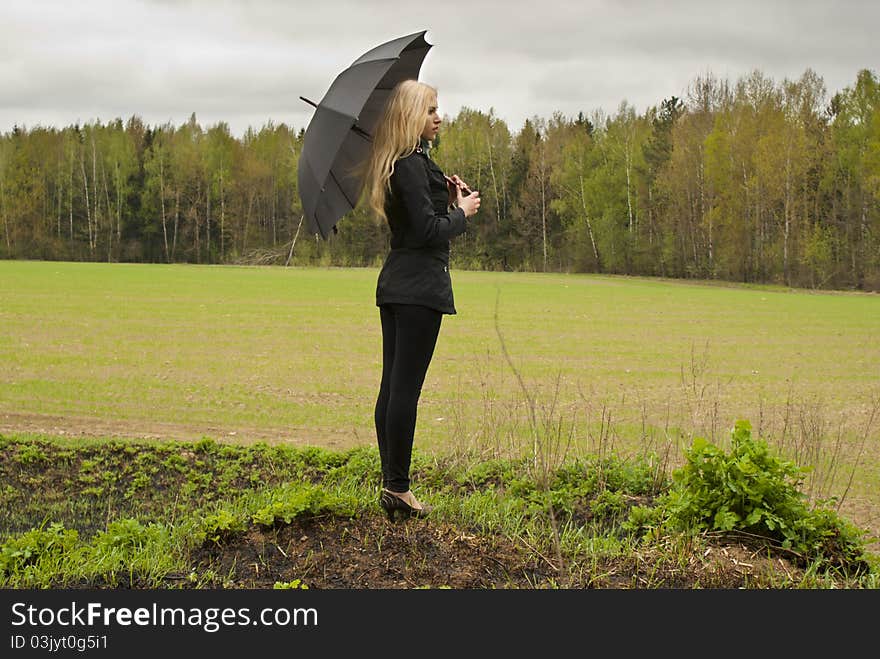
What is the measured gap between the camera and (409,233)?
4.75 m

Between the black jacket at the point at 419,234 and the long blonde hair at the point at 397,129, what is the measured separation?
0.05 meters

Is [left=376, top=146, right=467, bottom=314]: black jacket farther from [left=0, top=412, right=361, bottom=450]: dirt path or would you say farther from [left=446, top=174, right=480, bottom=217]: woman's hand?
[left=0, top=412, right=361, bottom=450]: dirt path

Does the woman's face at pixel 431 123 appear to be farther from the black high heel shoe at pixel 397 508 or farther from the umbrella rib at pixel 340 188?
the black high heel shoe at pixel 397 508

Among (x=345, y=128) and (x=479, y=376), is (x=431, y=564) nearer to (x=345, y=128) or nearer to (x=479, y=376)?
(x=345, y=128)

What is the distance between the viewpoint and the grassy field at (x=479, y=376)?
9.21 metres

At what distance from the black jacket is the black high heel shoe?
108cm

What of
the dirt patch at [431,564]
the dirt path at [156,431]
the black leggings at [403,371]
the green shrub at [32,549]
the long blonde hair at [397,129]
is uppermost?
the long blonde hair at [397,129]

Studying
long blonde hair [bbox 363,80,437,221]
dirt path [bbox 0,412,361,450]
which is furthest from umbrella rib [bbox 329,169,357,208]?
dirt path [bbox 0,412,361,450]

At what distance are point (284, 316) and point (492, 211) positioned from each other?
41034mm

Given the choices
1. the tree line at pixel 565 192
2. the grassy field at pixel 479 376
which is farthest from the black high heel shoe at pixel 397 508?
the tree line at pixel 565 192

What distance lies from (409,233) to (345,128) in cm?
62

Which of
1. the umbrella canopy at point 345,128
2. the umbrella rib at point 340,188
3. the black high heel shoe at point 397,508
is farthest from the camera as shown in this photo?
the black high heel shoe at point 397,508

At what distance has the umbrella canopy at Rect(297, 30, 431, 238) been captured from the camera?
4648mm

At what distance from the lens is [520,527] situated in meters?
5.24
